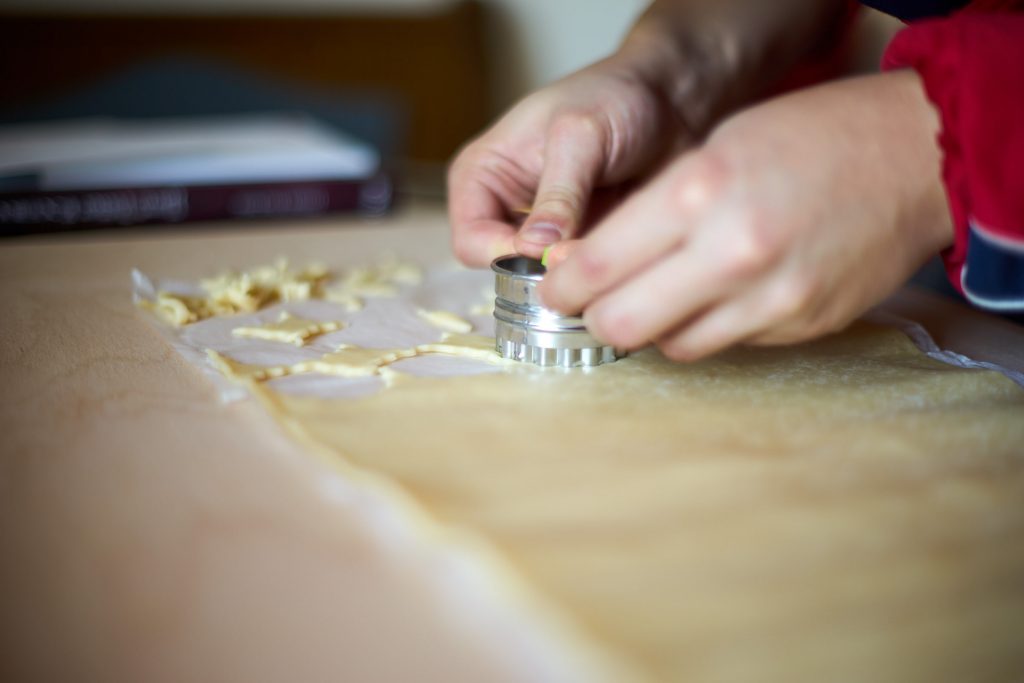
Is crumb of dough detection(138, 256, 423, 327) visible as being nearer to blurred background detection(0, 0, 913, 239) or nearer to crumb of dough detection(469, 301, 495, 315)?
crumb of dough detection(469, 301, 495, 315)

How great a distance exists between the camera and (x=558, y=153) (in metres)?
0.89

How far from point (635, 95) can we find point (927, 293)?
42 centimetres

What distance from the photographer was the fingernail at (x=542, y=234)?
757mm

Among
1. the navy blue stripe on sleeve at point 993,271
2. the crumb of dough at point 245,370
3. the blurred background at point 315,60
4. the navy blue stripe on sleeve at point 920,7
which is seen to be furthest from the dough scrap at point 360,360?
the blurred background at point 315,60

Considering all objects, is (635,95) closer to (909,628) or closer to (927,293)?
(927,293)

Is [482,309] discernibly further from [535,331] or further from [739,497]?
[739,497]

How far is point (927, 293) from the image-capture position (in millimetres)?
1077

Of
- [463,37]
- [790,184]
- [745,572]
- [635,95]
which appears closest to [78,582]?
[745,572]

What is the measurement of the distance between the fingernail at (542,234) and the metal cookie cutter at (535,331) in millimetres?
30

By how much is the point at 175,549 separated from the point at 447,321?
454mm

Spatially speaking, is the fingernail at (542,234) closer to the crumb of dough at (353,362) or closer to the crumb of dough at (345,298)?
the crumb of dough at (353,362)

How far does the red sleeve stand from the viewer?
538 mm

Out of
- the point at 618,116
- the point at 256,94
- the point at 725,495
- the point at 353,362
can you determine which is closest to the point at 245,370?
the point at 353,362

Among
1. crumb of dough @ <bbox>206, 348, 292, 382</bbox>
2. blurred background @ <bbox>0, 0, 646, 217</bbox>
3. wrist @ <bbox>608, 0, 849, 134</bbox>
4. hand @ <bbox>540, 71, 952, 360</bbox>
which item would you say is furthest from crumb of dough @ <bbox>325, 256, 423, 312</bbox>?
blurred background @ <bbox>0, 0, 646, 217</bbox>
